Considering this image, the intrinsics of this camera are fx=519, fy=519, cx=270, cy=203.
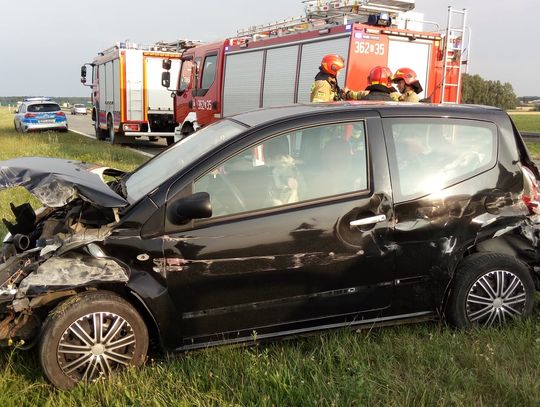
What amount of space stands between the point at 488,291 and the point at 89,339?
251 centimetres

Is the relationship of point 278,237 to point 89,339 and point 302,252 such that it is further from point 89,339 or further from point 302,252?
point 89,339

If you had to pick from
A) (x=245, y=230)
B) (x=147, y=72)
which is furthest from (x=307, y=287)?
(x=147, y=72)

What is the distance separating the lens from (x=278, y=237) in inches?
118

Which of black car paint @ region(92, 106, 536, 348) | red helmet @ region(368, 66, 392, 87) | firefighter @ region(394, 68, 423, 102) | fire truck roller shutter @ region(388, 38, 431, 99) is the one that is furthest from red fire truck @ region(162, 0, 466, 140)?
black car paint @ region(92, 106, 536, 348)

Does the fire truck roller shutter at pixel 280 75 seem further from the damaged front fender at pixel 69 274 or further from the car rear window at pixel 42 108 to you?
the car rear window at pixel 42 108

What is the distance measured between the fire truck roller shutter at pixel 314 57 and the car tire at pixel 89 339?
6.48 metres

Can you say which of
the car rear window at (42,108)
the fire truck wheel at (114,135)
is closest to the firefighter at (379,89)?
the fire truck wheel at (114,135)

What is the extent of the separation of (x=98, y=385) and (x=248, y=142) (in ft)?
5.21

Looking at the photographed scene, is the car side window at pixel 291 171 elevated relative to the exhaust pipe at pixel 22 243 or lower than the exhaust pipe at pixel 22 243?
elevated

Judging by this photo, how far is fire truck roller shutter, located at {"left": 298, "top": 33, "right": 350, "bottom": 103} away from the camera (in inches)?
334

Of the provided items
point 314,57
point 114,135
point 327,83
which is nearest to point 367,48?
point 314,57

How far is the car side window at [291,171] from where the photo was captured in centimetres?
308

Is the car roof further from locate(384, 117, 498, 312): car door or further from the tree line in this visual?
the tree line

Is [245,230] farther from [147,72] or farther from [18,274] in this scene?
[147,72]
